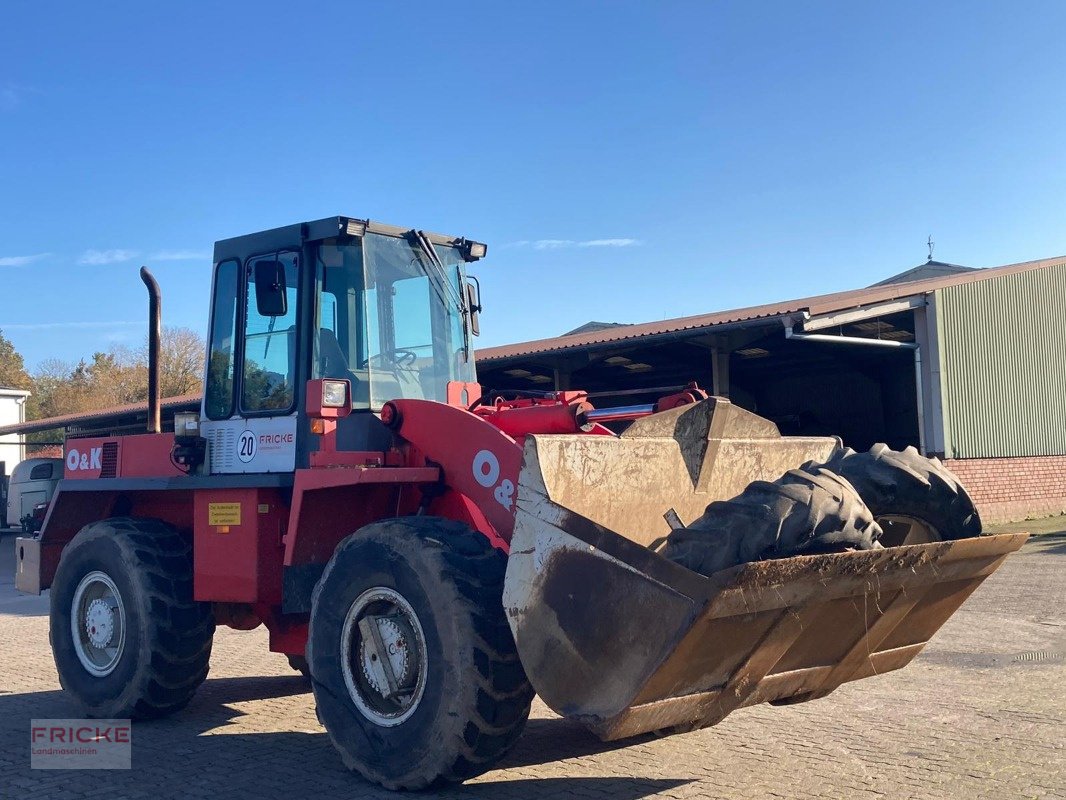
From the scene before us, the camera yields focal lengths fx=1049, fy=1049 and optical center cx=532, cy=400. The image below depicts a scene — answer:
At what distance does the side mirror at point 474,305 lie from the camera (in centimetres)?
718

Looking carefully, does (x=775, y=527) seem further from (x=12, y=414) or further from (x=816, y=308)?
(x=12, y=414)

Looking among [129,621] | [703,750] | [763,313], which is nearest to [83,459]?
[129,621]

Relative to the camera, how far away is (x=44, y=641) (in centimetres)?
1105

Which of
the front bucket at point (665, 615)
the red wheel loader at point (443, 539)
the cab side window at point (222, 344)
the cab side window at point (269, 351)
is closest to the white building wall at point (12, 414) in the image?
the red wheel loader at point (443, 539)

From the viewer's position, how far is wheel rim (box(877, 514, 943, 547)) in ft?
17.6

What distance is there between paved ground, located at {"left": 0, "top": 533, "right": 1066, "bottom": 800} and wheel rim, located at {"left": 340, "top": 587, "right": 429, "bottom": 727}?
435 mm

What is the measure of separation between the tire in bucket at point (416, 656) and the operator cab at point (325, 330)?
1.18 metres

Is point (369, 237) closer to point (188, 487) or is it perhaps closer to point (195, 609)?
point (188, 487)

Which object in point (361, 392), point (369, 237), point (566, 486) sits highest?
point (369, 237)

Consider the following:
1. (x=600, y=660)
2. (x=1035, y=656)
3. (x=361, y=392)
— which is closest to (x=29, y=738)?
(x=361, y=392)

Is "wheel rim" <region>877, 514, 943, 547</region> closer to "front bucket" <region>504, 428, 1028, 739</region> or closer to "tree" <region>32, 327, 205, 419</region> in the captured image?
"front bucket" <region>504, 428, 1028, 739</region>

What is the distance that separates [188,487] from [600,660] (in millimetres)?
3603

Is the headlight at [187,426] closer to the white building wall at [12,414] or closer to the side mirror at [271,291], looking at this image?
the side mirror at [271,291]

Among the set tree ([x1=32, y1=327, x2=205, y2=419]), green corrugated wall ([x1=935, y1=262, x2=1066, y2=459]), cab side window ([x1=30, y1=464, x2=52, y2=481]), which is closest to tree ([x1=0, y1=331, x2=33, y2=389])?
tree ([x1=32, y1=327, x2=205, y2=419])
